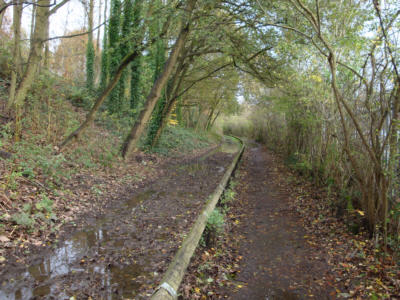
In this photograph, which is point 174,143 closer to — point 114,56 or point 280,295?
point 114,56

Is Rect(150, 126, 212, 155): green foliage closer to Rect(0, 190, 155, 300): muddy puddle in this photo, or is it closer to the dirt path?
the dirt path

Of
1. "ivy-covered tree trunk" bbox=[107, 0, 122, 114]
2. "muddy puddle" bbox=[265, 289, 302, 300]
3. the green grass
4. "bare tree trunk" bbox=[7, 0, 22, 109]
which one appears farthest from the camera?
the green grass

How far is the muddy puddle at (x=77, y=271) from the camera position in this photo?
3617 mm

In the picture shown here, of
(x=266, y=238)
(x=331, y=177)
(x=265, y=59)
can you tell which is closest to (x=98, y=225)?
(x=266, y=238)

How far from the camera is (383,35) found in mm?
4852

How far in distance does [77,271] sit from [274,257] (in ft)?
11.4

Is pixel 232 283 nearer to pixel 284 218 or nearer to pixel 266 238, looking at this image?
pixel 266 238

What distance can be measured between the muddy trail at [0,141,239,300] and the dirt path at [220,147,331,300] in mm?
1256

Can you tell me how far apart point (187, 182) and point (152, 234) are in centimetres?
539

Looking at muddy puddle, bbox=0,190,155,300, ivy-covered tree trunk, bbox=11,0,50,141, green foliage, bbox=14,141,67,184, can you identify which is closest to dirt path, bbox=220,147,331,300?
muddy puddle, bbox=0,190,155,300

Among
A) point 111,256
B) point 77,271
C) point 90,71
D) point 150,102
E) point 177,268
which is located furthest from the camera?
point 90,71

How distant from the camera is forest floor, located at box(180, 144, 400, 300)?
4.20m

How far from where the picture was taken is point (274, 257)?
5.49 metres

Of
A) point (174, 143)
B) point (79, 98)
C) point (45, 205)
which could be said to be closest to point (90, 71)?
point (79, 98)
